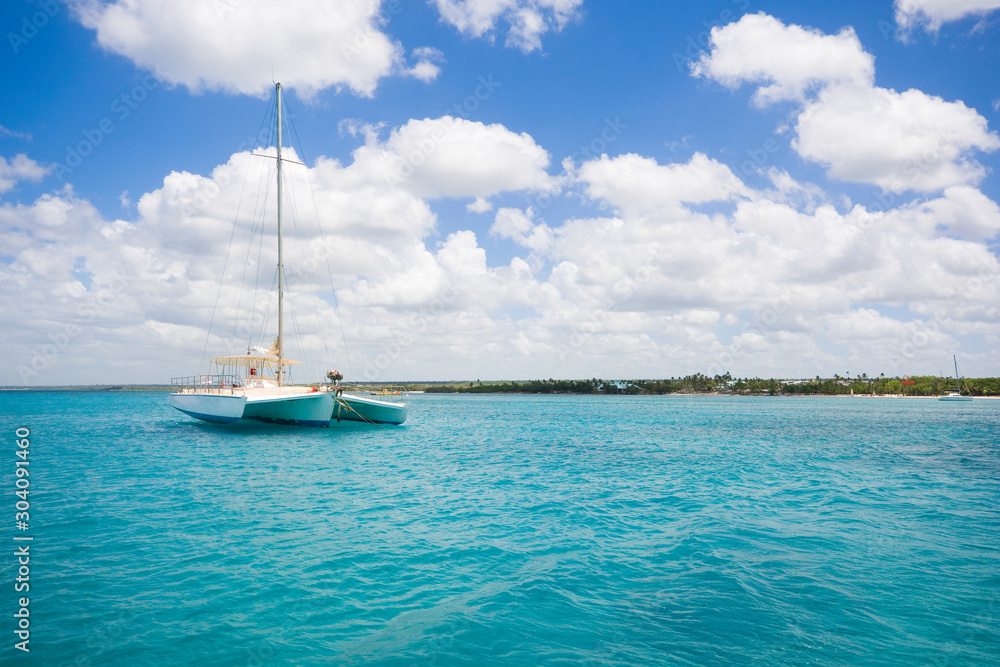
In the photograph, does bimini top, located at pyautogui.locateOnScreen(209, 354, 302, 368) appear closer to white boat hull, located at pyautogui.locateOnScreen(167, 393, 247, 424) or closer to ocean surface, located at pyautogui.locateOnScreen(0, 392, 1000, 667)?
white boat hull, located at pyautogui.locateOnScreen(167, 393, 247, 424)

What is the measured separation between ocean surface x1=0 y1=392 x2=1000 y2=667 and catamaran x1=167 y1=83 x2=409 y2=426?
39.5 ft

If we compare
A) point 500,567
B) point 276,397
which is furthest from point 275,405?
point 500,567

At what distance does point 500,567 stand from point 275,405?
2668 cm

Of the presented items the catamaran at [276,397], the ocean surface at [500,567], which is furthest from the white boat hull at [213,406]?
the ocean surface at [500,567]

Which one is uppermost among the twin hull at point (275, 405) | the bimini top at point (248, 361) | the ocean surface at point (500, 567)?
the bimini top at point (248, 361)

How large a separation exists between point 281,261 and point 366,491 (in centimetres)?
2398

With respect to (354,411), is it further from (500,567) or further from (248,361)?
(500,567)

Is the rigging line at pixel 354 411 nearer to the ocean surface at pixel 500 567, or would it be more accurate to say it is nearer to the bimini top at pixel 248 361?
the bimini top at pixel 248 361

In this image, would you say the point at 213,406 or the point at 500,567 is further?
the point at 213,406

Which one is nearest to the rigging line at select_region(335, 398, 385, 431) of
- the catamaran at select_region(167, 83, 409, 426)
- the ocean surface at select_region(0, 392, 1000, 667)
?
the catamaran at select_region(167, 83, 409, 426)

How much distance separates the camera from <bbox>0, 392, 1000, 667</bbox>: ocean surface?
249 inches

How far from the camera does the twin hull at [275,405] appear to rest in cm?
3144

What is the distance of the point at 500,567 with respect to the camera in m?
9.12

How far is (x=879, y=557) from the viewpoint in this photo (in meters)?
9.76
